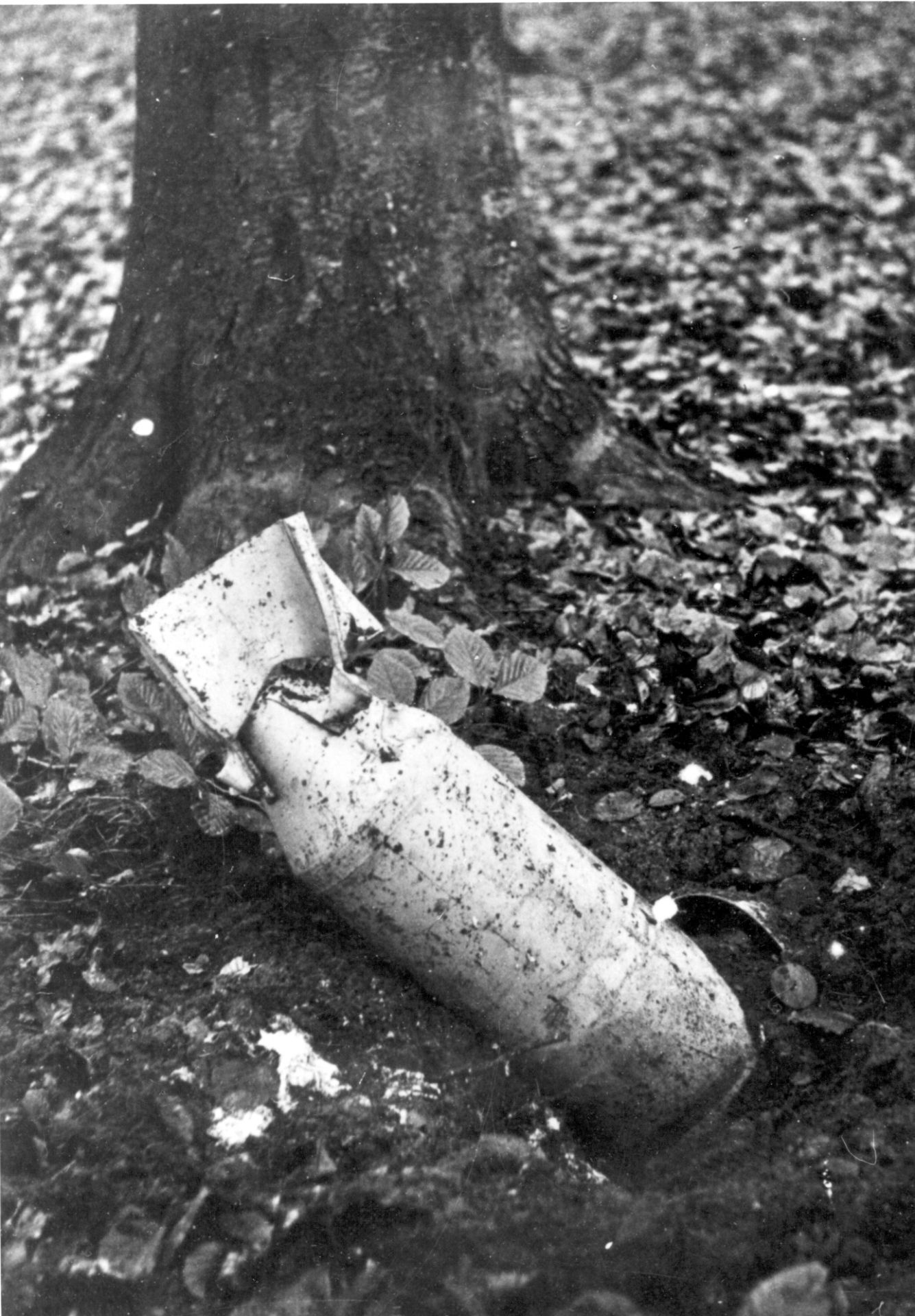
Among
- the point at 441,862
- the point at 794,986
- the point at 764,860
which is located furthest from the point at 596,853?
the point at 441,862

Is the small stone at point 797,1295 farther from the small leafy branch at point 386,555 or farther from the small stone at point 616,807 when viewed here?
the small leafy branch at point 386,555

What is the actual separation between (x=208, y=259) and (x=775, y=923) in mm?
2224

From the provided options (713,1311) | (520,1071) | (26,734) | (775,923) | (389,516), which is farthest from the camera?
(389,516)

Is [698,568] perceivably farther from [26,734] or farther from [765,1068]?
[26,734]

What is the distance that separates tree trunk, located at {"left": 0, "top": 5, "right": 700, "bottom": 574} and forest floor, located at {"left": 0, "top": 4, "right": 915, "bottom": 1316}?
0.24 metres

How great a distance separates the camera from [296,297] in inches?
111

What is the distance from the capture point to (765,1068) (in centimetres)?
202

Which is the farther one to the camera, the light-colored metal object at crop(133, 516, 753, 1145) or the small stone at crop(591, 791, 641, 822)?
the small stone at crop(591, 791, 641, 822)

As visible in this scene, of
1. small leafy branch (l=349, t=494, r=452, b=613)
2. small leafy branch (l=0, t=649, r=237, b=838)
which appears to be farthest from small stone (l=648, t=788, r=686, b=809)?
small leafy branch (l=0, t=649, r=237, b=838)

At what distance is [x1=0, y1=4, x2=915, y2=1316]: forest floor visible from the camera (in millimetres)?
1765

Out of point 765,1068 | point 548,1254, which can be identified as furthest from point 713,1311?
point 765,1068


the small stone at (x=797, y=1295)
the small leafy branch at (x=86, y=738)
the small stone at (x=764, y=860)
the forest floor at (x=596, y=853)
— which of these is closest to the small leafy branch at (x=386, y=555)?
the forest floor at (x=596, y=853)

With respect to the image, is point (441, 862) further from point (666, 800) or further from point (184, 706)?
point (666, 800)

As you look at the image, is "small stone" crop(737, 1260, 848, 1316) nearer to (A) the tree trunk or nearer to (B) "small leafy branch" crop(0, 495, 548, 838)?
(B) "small leafy branch" crop(0, 495, 548, 838)
